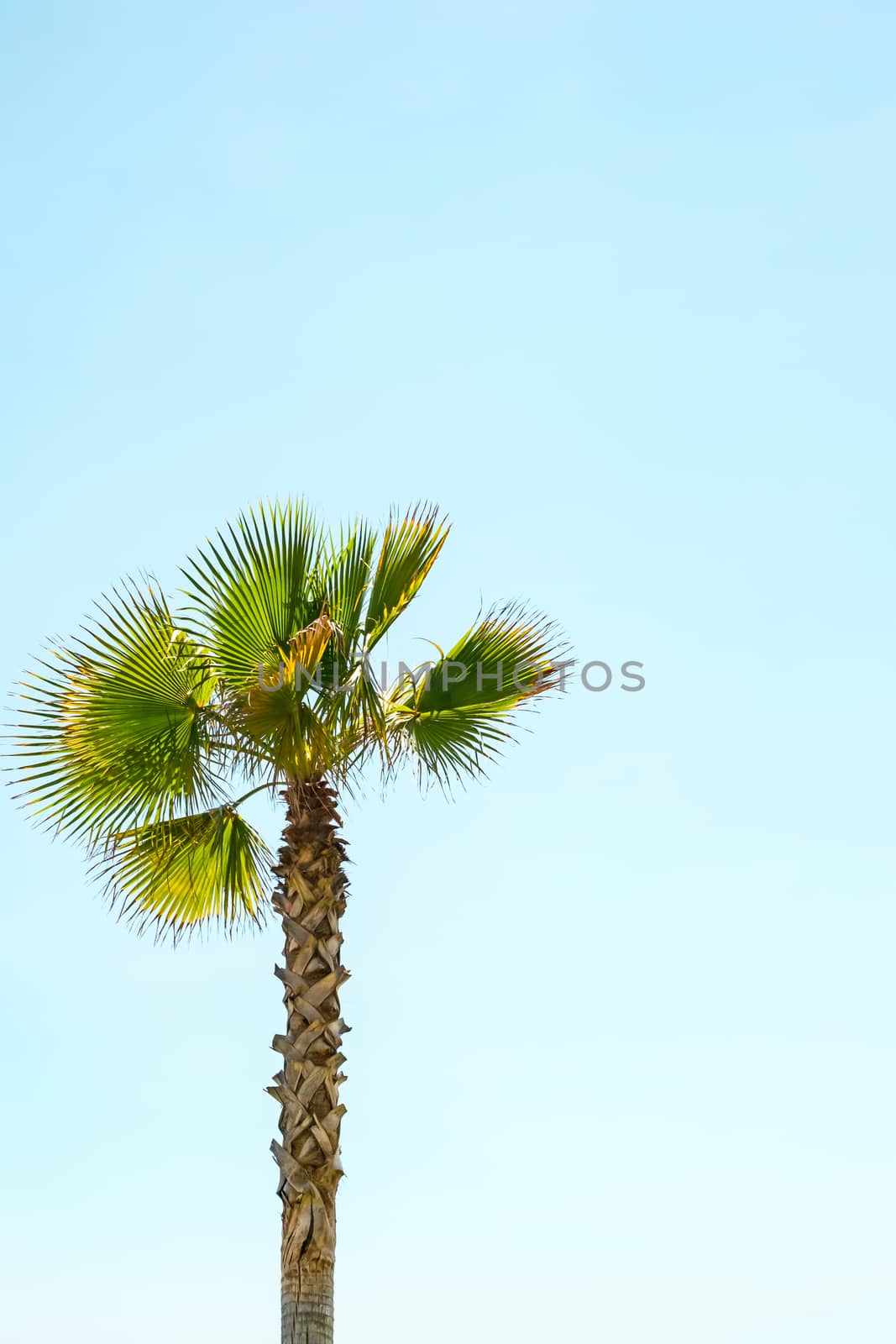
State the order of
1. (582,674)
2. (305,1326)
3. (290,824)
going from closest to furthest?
(305,1326) < (290,824) < (582,674)

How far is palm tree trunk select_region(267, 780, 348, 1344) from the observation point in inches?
404

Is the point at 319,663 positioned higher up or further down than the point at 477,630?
further down

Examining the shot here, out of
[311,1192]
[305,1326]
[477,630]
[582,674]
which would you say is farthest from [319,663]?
[305,1326]

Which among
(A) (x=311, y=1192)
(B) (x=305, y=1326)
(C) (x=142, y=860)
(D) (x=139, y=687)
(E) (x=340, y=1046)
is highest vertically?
(D) (x=139, y=687)

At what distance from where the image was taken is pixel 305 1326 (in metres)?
10.1

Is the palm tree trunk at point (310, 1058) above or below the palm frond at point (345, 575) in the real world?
below

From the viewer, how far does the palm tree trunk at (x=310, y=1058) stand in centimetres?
1026

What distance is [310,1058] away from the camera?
10.6 meters

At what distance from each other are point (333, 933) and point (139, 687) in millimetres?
2172

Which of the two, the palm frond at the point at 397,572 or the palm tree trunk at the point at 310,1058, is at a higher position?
the palm frond at the point at 397,572

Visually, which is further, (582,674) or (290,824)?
(582,674)

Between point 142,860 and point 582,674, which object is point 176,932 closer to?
point 142,860

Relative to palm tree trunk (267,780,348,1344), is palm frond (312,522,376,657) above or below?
above

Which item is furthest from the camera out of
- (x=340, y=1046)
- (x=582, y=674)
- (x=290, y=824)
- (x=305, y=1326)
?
(x=582, y=674)
